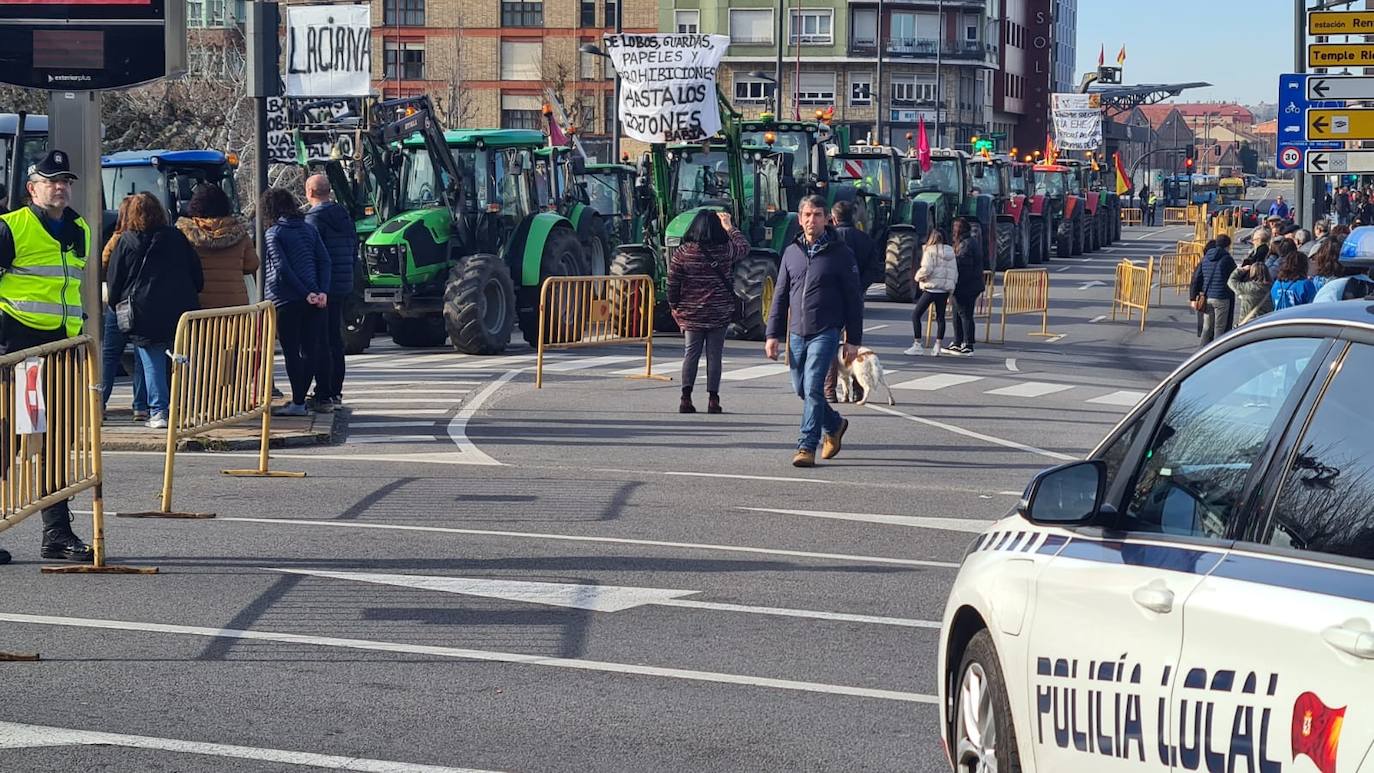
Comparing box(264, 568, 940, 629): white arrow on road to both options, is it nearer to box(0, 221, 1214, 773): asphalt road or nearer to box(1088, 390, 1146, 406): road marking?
box(0, 221, 1214, 773): asphalt road

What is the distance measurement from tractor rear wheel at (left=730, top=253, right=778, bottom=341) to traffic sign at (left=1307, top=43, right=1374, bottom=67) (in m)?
7.22

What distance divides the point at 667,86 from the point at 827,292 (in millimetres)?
11693

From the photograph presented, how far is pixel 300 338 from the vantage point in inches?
606

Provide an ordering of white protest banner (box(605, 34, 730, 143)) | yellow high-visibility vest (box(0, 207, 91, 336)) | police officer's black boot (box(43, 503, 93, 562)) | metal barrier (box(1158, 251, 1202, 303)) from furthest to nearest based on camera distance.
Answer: metal barrier (box(1158, 251, 1202, 303)) < white protest banner (box(605, 34, 730, 143)) < yellow high-visibility vest (box(0, 207, 91, 336)) < police officer's black boot (box(43, 503, 93, 562))

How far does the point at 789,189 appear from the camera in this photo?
92.1 ft

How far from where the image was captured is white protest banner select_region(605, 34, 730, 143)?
2416cm

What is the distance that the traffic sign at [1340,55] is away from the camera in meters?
23.7

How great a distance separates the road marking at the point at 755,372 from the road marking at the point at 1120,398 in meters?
3.27

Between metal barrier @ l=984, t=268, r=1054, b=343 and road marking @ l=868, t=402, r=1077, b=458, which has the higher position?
metal barrier @ l=984, t=268, r=1054, b=343

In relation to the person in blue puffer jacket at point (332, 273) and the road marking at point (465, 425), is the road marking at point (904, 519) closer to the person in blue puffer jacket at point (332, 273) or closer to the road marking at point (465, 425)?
the road marking at point (465, 425)

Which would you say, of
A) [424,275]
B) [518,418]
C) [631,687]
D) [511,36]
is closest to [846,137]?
[424,275]

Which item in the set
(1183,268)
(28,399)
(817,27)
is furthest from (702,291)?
(817,27)

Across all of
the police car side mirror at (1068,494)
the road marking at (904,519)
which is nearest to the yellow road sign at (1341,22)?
the road marking at (904,519)

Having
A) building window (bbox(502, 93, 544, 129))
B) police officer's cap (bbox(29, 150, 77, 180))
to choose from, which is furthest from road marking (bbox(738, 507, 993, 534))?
building window (bbox(502, 93, 544, 129))
